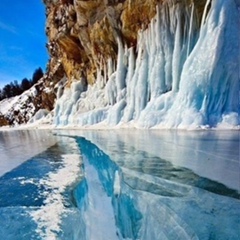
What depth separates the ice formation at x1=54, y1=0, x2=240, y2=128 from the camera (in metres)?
10.4

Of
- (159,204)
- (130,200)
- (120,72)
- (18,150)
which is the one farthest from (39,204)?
(120,72)

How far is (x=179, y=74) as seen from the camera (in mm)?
13383

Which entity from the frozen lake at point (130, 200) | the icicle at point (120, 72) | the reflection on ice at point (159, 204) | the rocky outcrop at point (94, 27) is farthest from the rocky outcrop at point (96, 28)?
the reflection on ice at point (159, 204)

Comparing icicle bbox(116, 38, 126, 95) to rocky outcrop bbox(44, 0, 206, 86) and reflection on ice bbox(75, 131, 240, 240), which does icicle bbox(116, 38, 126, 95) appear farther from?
reflection on ice bbox(75, 131, 240, 240)

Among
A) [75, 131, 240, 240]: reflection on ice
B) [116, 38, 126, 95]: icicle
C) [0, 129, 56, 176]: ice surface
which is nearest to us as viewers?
[75, 131, 240, 240]: reflection on ice

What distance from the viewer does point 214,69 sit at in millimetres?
10500

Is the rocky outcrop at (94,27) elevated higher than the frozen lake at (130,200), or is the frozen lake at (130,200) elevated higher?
the rocky outcrop at (94,27)

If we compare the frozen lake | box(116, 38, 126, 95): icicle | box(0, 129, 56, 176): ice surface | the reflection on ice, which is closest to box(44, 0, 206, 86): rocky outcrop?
box(116, 38, 126, 95): icicle

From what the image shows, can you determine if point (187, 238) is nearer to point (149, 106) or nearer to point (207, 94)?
point (207, 94)

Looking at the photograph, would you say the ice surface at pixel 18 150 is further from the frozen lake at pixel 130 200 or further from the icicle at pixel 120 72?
the icicle at pixel 120 72

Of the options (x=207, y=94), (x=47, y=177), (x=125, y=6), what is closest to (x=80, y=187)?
(x=47, y=177)

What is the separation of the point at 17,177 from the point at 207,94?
841 cm

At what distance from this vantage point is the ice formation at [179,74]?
1040 centimetres

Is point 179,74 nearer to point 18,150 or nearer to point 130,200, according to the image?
point 18,150
